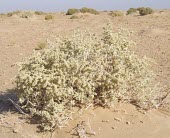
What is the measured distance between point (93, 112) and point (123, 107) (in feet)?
2.09

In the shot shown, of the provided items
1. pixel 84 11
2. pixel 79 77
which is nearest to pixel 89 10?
pixel 84 11

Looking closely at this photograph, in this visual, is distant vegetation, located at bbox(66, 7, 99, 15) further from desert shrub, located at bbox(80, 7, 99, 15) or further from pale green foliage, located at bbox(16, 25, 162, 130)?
pale green foliage, located at bbox(16, 25, 162, 130)

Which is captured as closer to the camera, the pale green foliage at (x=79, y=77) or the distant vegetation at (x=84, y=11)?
the pale green foliage at (x=79, y=77)

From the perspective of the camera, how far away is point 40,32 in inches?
773

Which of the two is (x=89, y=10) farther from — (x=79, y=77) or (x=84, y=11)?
(x=79, y=77)

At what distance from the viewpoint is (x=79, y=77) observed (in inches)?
262

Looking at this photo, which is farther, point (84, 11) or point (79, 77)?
point (84, 11)

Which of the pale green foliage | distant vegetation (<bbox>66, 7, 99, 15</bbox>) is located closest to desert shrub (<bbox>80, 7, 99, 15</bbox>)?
distant vegetation (<bbox>66, 7, 99, 15</bbox>)

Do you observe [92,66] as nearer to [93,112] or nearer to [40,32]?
[93,112]

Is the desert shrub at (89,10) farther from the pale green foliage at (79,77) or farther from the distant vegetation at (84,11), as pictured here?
the pale green foliage at (79,77)

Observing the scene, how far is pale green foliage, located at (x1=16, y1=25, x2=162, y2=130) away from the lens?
6551 mm

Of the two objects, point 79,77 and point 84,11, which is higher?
point 79,77

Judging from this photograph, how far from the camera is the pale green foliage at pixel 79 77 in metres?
6.55

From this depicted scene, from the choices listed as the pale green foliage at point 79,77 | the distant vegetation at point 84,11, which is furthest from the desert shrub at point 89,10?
the pale green foliage at point 79,77
